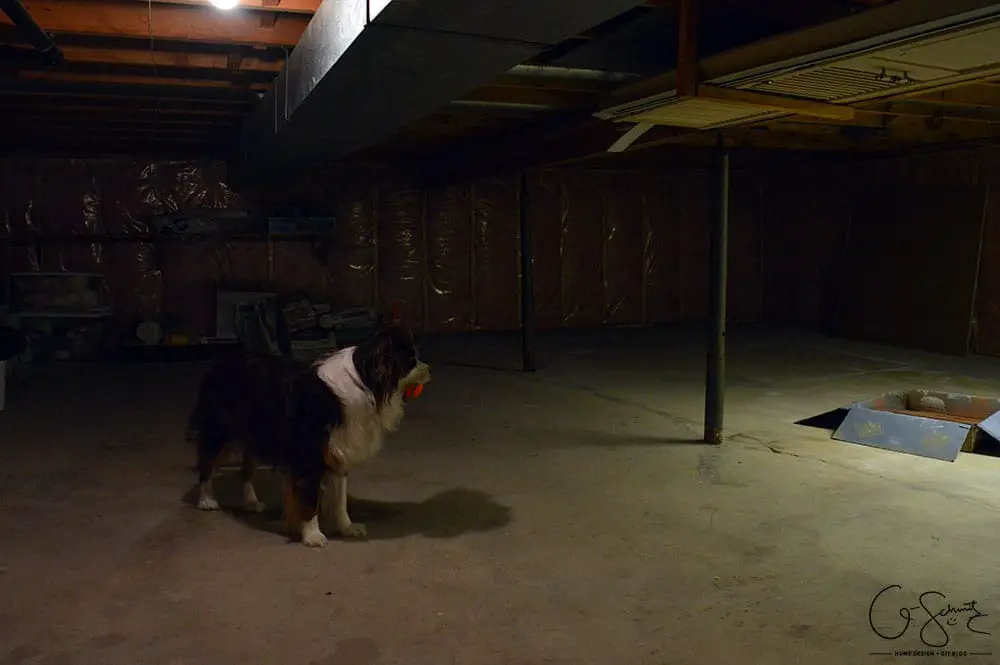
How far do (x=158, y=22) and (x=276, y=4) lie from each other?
0.54m

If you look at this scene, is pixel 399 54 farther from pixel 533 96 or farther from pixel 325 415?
pixel 533 96

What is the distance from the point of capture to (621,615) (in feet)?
7.67

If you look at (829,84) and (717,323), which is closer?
(829,84)

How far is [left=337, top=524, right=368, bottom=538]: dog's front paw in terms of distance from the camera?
2.96 m

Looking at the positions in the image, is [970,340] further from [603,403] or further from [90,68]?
[90,68]

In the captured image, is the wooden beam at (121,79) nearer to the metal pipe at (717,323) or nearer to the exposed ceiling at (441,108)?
the exposed ceiling at (441,108)

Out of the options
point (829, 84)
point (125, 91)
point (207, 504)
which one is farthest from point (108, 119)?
point (829, 84)

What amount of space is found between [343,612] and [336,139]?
7.68ft

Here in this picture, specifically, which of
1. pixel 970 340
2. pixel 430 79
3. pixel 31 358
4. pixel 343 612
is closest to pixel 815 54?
pixel 430 79

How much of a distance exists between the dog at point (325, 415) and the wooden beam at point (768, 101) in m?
1.33

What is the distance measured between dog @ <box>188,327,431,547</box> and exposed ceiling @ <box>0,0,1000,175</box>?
3.58 feet

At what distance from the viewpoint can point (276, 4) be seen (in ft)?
9.25

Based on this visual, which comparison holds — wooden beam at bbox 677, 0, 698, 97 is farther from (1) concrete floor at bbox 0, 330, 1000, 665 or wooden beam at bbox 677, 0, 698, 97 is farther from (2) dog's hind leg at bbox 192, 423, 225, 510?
(2) dog's hind leg at bbox 192, 423, 225, 510

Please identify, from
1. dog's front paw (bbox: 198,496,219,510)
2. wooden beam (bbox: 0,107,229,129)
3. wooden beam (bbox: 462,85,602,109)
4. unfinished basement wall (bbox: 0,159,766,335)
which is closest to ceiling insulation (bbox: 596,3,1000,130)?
wooden beam (bbox: 462,85,602,109)
